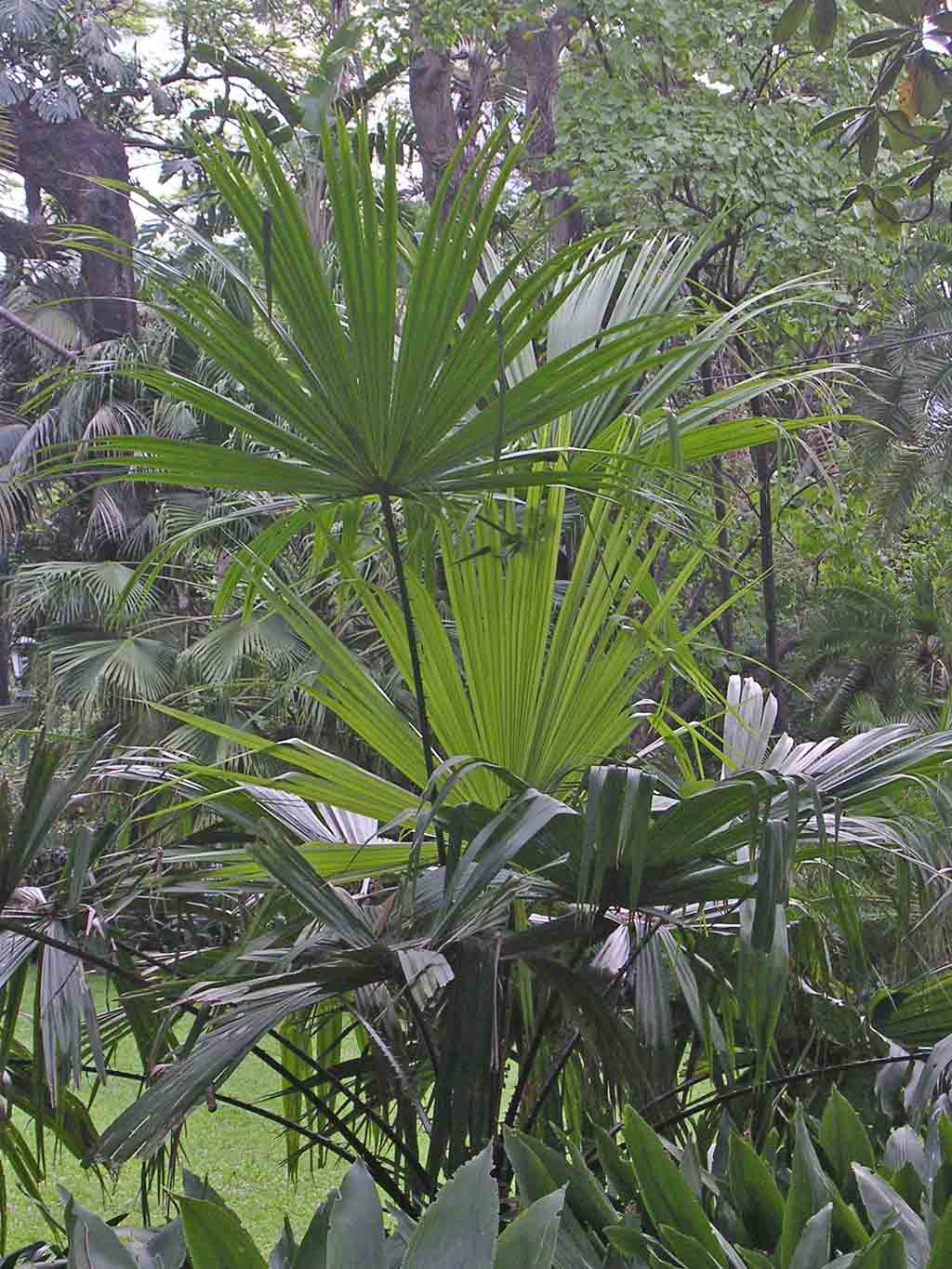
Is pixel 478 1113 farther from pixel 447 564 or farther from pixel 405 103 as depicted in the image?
pixel 405 103

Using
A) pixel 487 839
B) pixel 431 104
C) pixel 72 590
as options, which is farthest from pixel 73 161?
pixel 487 839

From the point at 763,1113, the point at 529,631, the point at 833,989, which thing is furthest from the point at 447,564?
the point at 833,989

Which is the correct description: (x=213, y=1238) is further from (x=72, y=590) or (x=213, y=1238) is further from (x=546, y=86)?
(x=546, y=86)

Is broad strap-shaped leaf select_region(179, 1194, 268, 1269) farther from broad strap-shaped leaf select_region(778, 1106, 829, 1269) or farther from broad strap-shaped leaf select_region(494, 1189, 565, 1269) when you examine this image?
broad strap-shaped leaf select_region(778, 1106, 829, 1269)

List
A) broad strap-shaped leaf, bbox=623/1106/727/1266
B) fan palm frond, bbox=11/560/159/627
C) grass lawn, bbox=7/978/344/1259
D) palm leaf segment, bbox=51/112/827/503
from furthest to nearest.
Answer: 1. fan palm frond, bbox=11/560/159/627
2. grass lawn, bbox=7/978/344/1259
3. palm leaf segment, bbox=51/112/827/503
4. broad strap-shaped leaf, bbox=623/1106/727/1266

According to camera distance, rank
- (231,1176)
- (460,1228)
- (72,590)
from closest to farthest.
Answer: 1. (460,1228)
2. (231,1176)
3. (72,590)

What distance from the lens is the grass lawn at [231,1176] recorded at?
486cm

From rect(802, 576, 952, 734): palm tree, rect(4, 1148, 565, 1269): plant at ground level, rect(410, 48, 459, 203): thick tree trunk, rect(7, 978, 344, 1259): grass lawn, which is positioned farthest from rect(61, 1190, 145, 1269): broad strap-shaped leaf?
rect(410, 48, 459, 203): thick tree trunk

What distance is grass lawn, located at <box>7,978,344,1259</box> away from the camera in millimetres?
4859

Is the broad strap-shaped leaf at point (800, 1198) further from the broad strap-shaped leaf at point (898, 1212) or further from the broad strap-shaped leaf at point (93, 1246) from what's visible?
the broad strap-shaped leaf at point (93, 1246)

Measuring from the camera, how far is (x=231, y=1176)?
5.60m

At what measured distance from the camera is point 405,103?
14.7 meters

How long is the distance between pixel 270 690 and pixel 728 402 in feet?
17.3

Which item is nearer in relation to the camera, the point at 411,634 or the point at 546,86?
the point at 411,634
